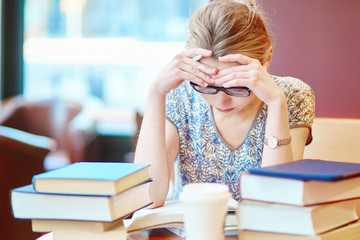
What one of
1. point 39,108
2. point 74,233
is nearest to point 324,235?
point 74,233

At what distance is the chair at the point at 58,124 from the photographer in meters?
4.18

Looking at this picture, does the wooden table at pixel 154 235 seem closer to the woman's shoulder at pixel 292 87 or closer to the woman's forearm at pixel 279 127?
the woman's forearm at pixel 279 127

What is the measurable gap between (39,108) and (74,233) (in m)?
3.45

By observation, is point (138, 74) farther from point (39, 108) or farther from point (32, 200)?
point (32, 200)

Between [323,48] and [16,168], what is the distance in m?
1.80

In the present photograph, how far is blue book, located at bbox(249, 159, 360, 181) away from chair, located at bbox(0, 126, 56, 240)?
202cm

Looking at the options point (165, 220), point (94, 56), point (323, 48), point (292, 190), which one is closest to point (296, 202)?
point (292, 190)

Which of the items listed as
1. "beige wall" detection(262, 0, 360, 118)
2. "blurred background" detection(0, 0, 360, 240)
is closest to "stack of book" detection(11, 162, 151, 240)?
"beige wall" detection(262, 0, 360, 118)

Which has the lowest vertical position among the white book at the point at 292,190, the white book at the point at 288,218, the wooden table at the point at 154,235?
the wooden table at the point at 154,235

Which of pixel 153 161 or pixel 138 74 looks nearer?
pixel 153 161

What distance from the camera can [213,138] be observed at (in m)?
1.60

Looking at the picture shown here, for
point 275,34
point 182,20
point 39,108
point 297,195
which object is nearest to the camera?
point 297,195

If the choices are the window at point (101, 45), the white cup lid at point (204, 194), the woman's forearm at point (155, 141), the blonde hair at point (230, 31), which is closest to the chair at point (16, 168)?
the woman's forearm at point (155, 141)

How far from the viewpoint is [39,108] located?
425cm
